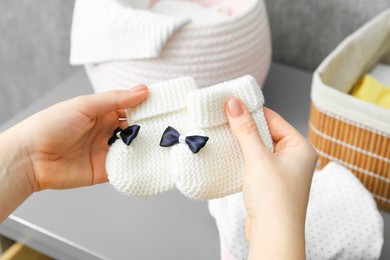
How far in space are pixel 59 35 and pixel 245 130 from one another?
915mm

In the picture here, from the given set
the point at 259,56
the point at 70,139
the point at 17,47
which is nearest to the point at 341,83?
the point at 259,56

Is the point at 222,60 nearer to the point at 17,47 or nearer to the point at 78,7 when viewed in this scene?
the point at 78,7

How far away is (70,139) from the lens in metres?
0.64

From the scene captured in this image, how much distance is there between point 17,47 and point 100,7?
714 mm

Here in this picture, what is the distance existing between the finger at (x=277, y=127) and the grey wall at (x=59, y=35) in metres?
0.44

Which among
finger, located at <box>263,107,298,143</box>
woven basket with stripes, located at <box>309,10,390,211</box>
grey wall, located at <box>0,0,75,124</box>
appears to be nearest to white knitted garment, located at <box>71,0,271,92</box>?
woven basket with stripes, located at <box>309,10,390,211</box>

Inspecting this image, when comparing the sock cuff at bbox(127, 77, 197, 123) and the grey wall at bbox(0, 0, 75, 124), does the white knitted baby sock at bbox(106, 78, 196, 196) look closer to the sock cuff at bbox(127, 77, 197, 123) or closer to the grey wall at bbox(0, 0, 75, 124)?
the sock cuff at bbox(127, 77, 197, 123)

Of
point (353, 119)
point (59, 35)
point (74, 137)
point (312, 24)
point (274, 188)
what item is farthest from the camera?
point (59, 35)

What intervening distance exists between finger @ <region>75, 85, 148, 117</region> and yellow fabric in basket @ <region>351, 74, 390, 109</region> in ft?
1.25

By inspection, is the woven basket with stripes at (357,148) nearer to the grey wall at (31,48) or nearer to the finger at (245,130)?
the finger at (245,130)

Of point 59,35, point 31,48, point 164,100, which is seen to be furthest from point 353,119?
point 31,48

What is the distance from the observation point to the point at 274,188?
0.54m

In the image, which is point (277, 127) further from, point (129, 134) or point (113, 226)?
point (113, 226)

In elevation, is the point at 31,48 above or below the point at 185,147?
below
